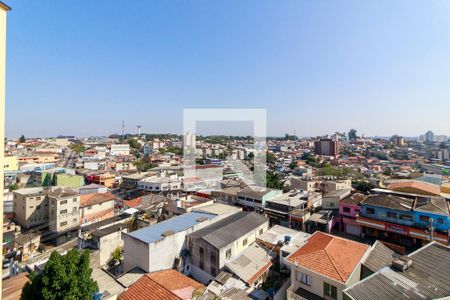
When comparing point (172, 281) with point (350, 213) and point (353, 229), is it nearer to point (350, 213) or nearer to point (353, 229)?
point (350, 213)

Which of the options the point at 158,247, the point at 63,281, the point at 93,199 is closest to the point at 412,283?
the point at 158,247

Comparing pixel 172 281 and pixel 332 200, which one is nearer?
pixel 172 281

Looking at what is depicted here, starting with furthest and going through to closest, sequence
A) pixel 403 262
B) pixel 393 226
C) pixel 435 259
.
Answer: pixel 393 226 < pixel 435 259 < pixel 403 262

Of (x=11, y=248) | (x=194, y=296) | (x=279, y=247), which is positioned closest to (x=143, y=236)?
(x=194, y=296)

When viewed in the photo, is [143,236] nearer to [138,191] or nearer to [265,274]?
[265,274]

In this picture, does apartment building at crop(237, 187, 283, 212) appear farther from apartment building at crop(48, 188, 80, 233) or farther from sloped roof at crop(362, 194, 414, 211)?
apartment building at crop(48, 188, 80, 233)

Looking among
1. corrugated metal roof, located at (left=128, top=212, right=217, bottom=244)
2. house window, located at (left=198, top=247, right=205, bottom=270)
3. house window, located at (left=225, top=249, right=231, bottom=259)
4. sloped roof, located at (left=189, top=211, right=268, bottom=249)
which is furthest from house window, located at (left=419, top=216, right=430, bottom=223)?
house window, located at (left=198, top=247, right=205, bottom=270)

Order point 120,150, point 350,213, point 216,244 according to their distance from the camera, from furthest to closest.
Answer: point 120,150, point 350,213, point 216,244

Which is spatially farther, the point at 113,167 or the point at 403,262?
the point at 113,167
